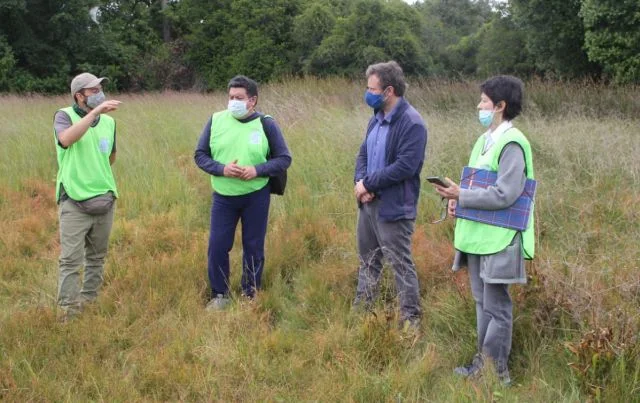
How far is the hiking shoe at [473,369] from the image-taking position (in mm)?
3255

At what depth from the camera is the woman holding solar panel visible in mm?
3105

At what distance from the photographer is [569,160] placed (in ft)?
21.8

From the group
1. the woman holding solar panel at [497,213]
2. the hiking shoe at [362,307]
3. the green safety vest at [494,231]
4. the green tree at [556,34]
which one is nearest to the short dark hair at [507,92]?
the woman holding solar panel at [497,213]

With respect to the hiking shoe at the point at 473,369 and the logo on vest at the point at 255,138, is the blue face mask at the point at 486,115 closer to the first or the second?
the hiking shoe at the point at 473,369

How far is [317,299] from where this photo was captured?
4.32m

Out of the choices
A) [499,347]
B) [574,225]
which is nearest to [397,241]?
[499,347]

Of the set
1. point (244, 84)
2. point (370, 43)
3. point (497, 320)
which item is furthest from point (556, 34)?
point (497, 320)

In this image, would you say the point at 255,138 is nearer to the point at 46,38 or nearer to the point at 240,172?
the point at 240,172

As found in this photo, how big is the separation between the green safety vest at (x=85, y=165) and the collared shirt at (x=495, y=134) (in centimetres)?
265

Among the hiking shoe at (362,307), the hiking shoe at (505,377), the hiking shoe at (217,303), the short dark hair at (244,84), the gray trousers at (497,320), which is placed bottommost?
the hiking shoe at (217,303)

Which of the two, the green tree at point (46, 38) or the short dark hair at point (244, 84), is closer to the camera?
the short dark hair at point (244, 84)

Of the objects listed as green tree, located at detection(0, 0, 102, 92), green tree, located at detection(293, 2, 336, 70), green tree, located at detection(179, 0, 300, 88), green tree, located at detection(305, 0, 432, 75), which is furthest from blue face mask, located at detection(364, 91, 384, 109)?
green tree, located at detection(0, 0, 102, 92)

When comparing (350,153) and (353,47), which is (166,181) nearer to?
(350,153)

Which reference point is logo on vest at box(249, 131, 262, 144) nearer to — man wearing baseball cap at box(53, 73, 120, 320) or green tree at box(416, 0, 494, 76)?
man wearing baseball cap at box(53, 73, 120, 320)
